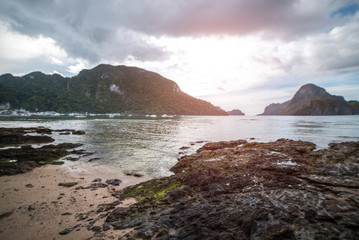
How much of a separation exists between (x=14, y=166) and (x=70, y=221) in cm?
1270

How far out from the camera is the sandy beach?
22.9 feet

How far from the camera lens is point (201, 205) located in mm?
7734

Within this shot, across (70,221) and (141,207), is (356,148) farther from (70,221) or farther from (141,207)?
(70,221)

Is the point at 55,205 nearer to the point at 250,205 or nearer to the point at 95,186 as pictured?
the point at 95,186

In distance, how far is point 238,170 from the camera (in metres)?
12.5

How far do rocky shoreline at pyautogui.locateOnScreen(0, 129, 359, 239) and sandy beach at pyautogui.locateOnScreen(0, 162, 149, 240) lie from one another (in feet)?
0.16

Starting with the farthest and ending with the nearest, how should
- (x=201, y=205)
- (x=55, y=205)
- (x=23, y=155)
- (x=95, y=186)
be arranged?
(x=23, y=155) → (x=95, y=186) → (x=55, y=205) → (x=201, y=205)

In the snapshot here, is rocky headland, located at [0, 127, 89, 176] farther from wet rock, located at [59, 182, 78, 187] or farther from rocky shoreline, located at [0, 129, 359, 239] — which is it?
wet rock, located at [59, 182, 78, 187]

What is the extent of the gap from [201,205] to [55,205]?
351 inches

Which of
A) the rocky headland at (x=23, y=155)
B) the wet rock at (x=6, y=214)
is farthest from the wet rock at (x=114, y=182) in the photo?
the rocky headland at (x=23, y=155)

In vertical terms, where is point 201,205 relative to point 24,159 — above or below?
above

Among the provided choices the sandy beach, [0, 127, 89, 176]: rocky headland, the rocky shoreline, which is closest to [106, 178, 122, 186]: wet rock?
the rocky shoreline

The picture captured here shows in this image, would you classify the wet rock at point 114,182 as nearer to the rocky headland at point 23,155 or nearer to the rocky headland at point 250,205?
the rocky headland at point 250,205

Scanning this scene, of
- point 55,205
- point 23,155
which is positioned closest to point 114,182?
point 55,205
